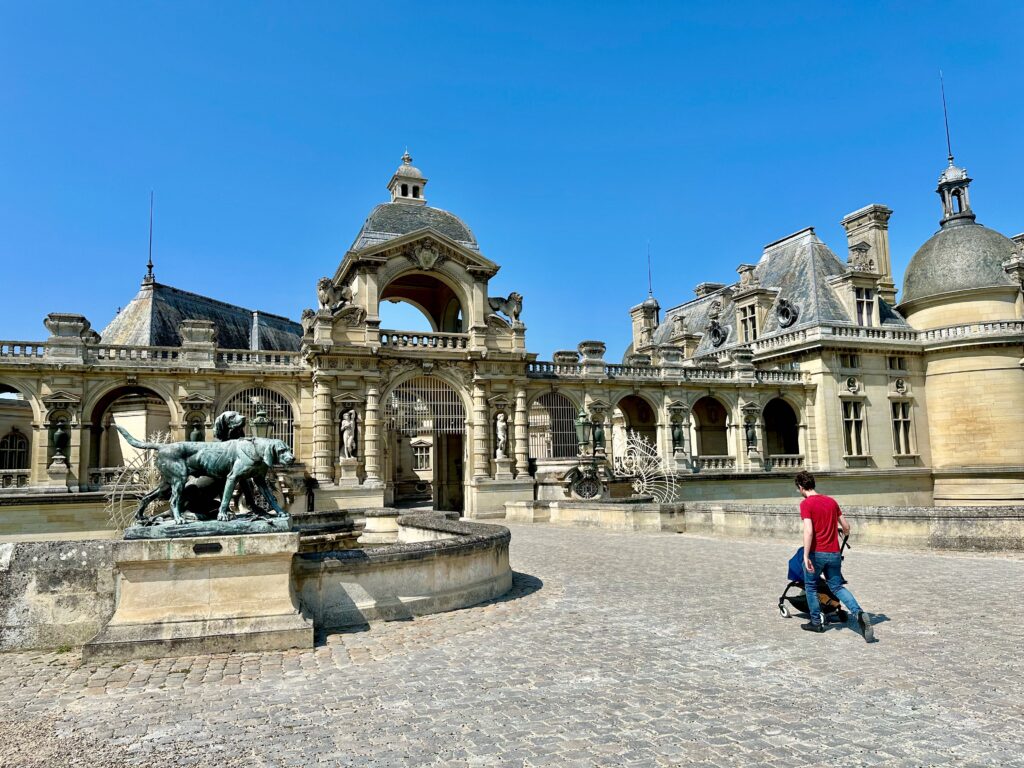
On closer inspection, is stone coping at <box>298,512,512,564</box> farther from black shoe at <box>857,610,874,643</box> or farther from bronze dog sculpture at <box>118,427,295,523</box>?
black shoe at <box>857,610,874,643</box>

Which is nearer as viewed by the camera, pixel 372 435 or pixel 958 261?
pixel 372 435

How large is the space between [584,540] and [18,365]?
20768 millimetres

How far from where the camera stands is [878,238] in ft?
130

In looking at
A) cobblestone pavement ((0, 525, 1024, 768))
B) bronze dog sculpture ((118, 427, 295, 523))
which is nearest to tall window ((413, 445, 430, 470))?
cobblestone pavement ((0, 525, 1024, 768))

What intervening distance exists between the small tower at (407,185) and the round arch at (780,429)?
21312 mm

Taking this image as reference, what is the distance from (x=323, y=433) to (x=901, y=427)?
2866 centimetres

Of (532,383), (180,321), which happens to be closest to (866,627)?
(532,383)

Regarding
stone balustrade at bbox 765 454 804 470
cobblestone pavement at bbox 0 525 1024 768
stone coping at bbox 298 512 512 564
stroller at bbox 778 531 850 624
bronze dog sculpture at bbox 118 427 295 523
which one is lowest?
cobblestone pavement at bbox 0 525 1024 768

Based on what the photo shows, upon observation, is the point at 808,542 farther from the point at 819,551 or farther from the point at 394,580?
the point at 394,580

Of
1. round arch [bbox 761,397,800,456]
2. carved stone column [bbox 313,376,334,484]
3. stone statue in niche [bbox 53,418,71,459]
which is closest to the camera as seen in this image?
stone statue in niche [bbox 53,418,71,459]

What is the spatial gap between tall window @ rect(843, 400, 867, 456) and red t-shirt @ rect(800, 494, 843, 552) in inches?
1181

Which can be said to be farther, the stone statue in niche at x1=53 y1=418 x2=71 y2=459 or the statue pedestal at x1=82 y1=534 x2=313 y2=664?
the stone statue in niche at x1=53 y1=418 x2=71 y2=459

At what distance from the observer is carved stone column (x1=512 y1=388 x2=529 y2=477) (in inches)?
1121

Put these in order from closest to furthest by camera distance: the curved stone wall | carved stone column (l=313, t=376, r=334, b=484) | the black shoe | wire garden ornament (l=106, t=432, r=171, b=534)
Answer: the black shoe, the curved stone wall, wire garden ornament (l=106, t=432, r=171, b=534), carved stone column (l=313, t=376, r=334, b=484)
